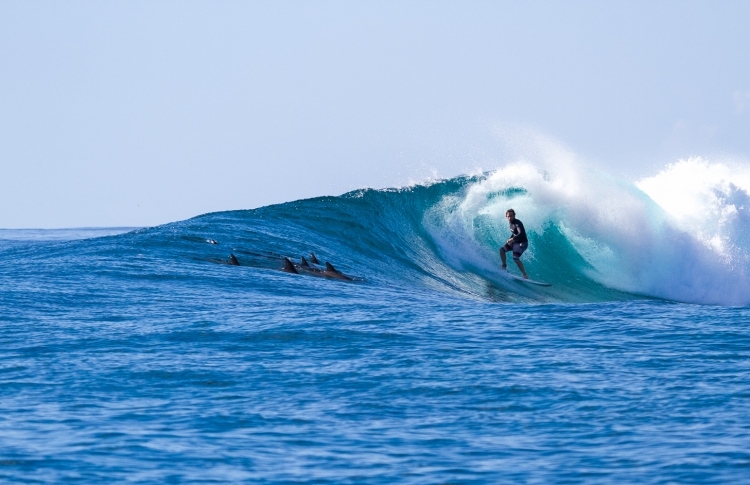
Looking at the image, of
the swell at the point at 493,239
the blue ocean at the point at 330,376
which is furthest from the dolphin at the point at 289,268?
the swell at the point at 493,239

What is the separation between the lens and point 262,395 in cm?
909

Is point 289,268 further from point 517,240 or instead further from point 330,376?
point 330,376

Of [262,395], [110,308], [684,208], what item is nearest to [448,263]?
[684,208]

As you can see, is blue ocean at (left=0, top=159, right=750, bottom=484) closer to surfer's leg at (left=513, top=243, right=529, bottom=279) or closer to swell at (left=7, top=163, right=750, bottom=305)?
swell at (left=7, top=163, right=750, bottom=305)

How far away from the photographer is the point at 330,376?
978cm

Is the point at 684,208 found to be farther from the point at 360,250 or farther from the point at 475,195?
the point at 360,250

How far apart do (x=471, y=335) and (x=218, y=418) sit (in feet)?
13.5

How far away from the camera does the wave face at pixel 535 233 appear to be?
22094mm

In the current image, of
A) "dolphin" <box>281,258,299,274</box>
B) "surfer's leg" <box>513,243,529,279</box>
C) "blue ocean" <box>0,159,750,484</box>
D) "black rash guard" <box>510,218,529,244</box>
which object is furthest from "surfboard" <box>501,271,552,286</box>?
"dolphin" <box>281,258,299,274</box>

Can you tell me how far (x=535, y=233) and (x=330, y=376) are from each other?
58.1 ft

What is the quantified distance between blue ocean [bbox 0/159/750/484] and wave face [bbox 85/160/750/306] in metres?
0.85

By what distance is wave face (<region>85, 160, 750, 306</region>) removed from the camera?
22094mm

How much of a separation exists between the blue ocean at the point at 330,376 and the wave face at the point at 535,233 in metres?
0.85

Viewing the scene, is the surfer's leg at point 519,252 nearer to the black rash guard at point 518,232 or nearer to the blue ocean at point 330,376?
the black rash guard at point 518,232
